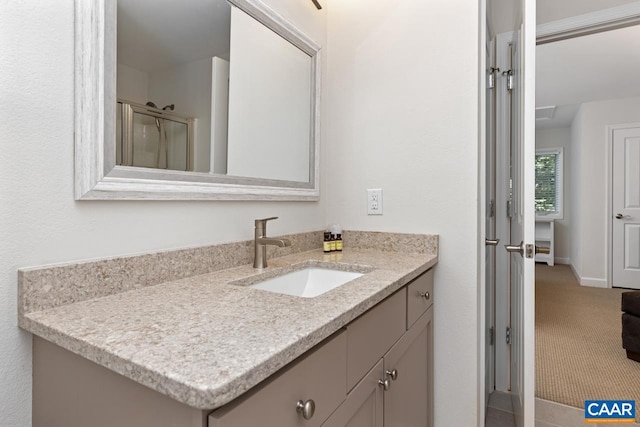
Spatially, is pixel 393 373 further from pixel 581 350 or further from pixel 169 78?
pixel 581 350

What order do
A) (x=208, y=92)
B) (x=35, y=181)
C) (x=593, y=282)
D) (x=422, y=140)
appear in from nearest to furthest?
(x=35, y=181)
(x=208, y=92)
(x=422, y=140)
(x=593, y=282)

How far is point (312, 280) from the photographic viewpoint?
136 cm

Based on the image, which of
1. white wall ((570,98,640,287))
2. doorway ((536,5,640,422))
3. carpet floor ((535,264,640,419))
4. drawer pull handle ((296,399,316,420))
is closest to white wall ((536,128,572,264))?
doorway ((536,5,640,422))

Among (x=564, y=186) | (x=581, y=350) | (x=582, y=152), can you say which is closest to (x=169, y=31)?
(x=581, y=350)

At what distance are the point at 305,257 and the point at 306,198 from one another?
31 cm

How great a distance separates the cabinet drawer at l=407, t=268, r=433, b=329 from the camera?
1208 mm

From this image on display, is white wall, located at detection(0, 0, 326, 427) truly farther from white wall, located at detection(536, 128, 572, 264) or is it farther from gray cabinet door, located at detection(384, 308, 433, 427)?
white wall, located at detection(536, 128, 572, 264)

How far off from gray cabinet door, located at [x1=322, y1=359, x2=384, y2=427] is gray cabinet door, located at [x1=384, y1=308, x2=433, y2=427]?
0.05 metres

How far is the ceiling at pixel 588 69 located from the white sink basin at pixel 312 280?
2.82 meters

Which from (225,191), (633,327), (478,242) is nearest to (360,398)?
(225,191)

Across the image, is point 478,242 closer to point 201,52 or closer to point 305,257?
point 305,257

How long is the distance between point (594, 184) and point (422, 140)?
4.36m

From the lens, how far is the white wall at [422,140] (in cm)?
147

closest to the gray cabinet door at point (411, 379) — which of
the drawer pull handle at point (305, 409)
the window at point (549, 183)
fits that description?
the drawer pull handle at point (305, 409)
